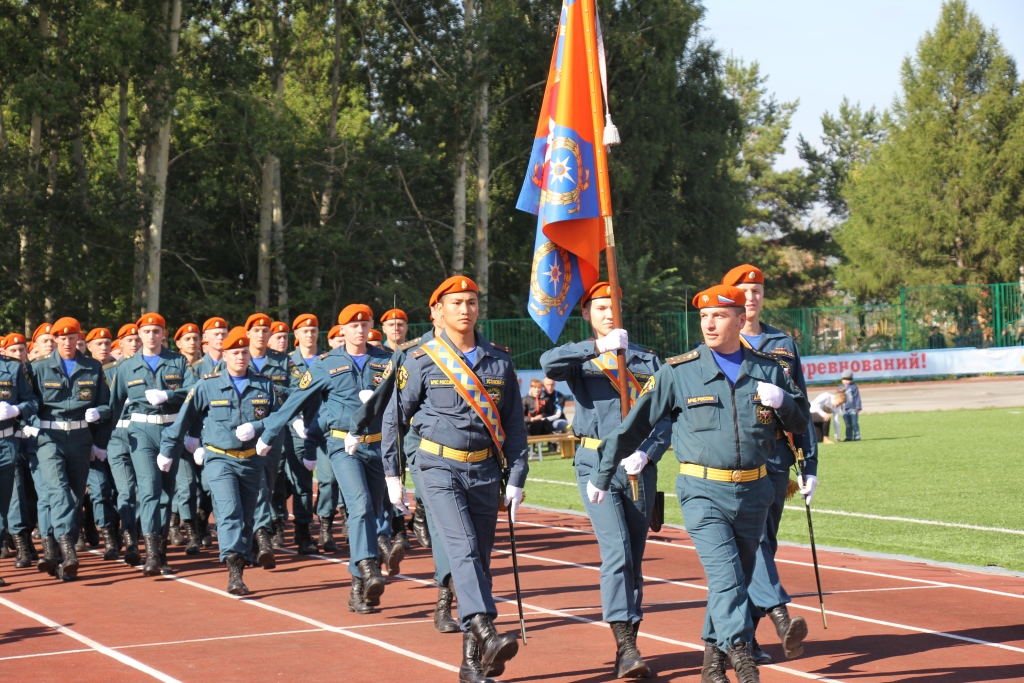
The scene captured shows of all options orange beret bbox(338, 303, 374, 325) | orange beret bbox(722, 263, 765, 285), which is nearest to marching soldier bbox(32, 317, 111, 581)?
orange beret bbox(338, 303, 374, 325)

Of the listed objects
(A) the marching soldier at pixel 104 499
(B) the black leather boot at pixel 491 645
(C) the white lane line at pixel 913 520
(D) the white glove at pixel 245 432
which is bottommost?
(C) the white lane line at pixel 913 520

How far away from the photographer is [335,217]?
1471 inches

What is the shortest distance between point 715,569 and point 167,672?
3.11 m

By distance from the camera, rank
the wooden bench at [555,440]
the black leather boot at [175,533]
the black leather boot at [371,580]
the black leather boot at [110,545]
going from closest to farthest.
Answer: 1. the black leather boot at [371,580]
2. the black leather boot at [110,545]
3. the black leather boot at [175,533]
4. the wooden bench at [555,440]

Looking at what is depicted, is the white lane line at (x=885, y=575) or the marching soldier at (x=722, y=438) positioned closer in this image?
the marching soldier at (x=722, y=438)

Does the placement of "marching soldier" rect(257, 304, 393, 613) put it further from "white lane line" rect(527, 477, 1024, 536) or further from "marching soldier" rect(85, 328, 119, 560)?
"white lane line" rect(527, 477, 1024, 536)

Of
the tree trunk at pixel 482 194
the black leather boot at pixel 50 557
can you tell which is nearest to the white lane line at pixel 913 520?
the black leather boot at pixel 50 557

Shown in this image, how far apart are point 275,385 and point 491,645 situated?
5.21 metres

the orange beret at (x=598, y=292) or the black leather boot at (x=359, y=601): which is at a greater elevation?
the orange beret at (x=598, y=292)

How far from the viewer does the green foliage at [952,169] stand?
177 feet

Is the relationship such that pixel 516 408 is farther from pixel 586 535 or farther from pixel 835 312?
pixel 835 312

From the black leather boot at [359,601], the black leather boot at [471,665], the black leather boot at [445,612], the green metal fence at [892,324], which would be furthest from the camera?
the green metal fence at [892,324]

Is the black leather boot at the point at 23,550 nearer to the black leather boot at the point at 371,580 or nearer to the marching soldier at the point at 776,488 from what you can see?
the black leather boot at the point at 371,580

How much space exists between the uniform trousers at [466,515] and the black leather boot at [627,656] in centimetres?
68
